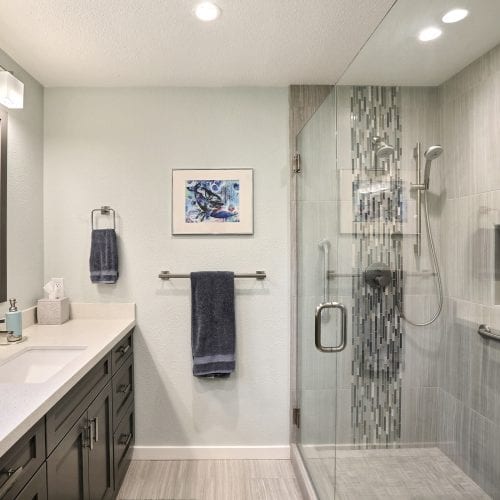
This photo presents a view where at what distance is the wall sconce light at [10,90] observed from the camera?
5.61ft

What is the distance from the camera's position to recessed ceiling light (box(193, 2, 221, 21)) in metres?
1.61

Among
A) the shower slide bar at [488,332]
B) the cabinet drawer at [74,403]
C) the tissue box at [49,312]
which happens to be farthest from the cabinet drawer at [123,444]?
the shower slide bar at [488,332]

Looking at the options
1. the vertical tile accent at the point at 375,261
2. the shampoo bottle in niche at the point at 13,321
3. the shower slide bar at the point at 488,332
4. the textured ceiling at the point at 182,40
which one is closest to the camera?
the shower slide bar at the point at 488,332

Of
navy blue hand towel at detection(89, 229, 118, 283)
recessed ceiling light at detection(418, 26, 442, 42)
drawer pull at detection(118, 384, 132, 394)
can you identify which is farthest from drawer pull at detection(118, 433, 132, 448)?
recessed ceiling light at detection(418, 26, 442, 42)

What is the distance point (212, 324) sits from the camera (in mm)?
2369

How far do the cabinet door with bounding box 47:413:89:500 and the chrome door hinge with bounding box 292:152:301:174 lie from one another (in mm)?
1756

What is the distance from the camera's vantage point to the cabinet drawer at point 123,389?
2.04m

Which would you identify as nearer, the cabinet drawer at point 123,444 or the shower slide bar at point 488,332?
the shower slide bar at point 488,332

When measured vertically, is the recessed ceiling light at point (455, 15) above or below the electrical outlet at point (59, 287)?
above

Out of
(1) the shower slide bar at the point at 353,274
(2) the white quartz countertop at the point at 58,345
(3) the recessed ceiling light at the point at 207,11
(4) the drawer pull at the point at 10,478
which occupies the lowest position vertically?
(4) the drawer pull at the point at 10,478

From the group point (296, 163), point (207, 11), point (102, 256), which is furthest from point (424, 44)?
point (102, 256)

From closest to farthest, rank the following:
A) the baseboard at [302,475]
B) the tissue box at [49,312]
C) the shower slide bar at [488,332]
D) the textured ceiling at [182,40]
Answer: the shower slide bar at [488,332]
the textured ceiling at [182,40]
the baseboard at [302,475]
the tissue box at [49,312]

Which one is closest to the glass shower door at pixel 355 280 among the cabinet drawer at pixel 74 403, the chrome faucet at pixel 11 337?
the cabinet drawer at pixel 74 403

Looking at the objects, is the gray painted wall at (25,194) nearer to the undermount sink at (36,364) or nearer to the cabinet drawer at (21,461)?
the undermount sink at (36,364)
